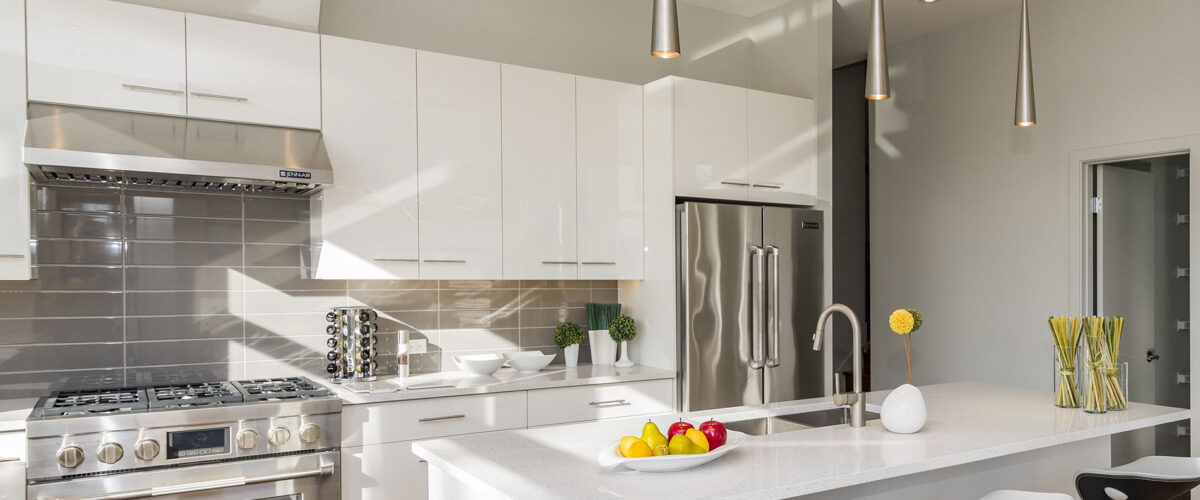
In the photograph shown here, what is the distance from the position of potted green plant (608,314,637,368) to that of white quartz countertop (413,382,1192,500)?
1328mm

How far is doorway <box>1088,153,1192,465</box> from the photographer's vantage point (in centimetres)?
423

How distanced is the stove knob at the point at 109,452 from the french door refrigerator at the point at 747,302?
7.45 feet

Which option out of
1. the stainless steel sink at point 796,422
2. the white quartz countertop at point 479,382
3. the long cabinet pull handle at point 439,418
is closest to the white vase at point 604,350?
the white quartz countertop at point 479,382

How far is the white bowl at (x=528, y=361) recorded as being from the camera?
3799 mm

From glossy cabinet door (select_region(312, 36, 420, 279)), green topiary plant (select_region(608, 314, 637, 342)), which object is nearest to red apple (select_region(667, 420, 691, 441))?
glossy cabinet door (select_region(312, 36, 420, 279))

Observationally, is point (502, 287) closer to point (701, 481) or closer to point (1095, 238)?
point (701, 481)

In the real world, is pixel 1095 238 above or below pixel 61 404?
above

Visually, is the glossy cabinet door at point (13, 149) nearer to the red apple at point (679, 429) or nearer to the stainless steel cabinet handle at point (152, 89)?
the stainless steel cabinet handle at point (152, 89)

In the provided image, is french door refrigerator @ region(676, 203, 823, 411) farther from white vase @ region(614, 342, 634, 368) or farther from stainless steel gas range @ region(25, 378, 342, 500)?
stainless steel gas range @ region(25, 378, 342, 500)

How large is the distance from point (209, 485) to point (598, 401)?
5.22 feet

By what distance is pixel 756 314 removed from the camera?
4.01m

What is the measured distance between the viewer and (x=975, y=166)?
16.9ft

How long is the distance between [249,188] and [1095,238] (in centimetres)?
435

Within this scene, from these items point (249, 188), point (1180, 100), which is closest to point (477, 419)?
point (249, 188)
